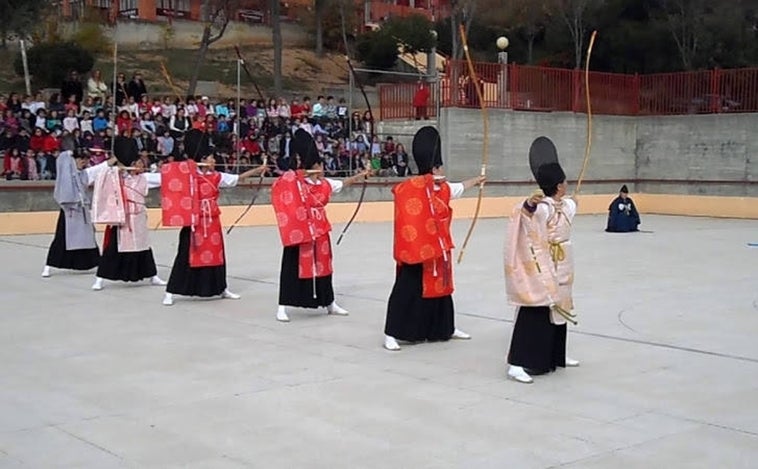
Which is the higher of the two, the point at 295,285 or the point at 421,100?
the point at 421,100

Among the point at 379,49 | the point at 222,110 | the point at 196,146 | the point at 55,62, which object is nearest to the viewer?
the point at 196,146

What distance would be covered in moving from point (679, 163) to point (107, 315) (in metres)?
21.3

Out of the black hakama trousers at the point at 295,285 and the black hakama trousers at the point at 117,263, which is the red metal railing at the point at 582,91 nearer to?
the black hakama trousers at the point at 117,263

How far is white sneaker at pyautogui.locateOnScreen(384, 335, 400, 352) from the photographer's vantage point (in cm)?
788

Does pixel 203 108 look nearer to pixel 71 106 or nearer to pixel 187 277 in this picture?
pixel 71 106

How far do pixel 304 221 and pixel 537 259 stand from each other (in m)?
3.02

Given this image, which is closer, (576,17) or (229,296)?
(229,296)

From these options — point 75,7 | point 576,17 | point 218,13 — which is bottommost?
point 576,17

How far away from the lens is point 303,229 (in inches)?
360

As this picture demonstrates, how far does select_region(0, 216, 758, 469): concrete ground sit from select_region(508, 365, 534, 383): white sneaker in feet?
0.29

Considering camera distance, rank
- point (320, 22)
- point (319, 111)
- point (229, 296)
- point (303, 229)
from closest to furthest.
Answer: point (303, 229)
point (229, 296)
point (319, 111)
point (320, 22)

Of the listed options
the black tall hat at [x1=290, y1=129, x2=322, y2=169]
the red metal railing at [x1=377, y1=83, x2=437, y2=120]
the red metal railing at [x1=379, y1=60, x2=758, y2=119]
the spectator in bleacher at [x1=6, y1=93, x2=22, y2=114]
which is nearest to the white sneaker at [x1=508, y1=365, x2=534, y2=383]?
the black tall hat at [x1=290, y1=129, x2=322, y2=169]

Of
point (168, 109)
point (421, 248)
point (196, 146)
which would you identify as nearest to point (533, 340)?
point (421, 248)

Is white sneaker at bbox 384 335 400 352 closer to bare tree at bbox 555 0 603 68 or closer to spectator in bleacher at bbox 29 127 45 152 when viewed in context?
spectator in bleacher at bbox 29 127 45 152
